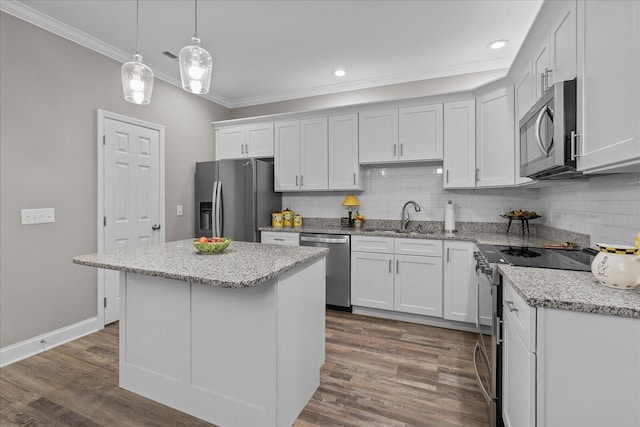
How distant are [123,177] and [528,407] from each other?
3.77 metres

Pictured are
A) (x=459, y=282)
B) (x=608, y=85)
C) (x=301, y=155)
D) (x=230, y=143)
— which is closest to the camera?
(x=608, y=85)

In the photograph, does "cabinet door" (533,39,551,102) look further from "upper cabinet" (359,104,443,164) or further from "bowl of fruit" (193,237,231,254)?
"bowl of fruit" (193,237,231,254)

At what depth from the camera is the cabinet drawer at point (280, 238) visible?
376cm

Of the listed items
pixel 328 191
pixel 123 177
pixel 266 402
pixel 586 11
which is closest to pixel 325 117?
pixel 328 191

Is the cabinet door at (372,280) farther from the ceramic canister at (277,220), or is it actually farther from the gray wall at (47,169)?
the gray wall at (47,169)

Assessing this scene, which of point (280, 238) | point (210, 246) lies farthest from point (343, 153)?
point (210, 246)

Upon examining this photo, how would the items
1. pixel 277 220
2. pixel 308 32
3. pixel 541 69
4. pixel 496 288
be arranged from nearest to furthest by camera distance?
pixel 496 288
pixel 541 69
pixel 308 32
pixel 277 220

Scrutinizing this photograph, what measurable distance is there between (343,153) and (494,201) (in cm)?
181


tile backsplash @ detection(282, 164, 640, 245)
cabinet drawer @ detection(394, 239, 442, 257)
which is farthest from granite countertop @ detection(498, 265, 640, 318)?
cabinet drawer @ detection(394, 239, 442, 257)

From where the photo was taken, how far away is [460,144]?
3311 mm

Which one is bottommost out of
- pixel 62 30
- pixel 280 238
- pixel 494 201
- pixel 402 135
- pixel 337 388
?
pixel 337 388

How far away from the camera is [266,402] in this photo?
163cm

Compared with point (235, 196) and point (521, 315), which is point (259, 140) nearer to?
point (235, 196)

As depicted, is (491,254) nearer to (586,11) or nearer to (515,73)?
(586,11)
